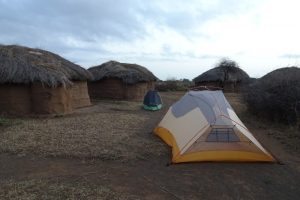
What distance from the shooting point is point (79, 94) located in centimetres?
1844

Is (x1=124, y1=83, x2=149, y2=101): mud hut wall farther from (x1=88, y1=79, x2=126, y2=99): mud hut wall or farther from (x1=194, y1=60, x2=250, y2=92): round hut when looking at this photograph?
(x1=194, y1=60, x2=250, y2=92): round hut

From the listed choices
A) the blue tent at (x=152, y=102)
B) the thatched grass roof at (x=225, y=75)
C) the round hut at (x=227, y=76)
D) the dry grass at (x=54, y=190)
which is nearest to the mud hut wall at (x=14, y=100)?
the blue tent at (x=152, y=102)

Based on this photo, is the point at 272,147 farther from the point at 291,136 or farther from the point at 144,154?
the point at 144,154

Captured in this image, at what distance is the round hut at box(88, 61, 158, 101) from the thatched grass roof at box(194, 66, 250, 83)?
1111 centimetres

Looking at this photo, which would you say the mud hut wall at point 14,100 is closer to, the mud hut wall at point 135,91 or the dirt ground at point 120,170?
the dirt ground at point 120,170

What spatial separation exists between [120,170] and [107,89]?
17.2 meters

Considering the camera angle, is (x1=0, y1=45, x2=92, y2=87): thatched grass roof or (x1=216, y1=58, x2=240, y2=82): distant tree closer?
(x1=0, y1=45, x2=92, y2=87): thatched grass roof

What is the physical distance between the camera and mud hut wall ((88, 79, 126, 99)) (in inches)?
911

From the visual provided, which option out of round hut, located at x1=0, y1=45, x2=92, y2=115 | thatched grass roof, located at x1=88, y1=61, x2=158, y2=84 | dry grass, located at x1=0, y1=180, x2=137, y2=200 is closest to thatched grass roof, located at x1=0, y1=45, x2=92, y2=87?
round hut, located at x1=0, y1=45, x2=92, y2=115

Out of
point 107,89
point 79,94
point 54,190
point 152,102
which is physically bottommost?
point 54,190

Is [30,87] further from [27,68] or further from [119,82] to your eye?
[119,82]

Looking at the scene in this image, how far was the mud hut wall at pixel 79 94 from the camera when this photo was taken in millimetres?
17844

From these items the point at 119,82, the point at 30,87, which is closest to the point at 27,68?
the point at 30,87

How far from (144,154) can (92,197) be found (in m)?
2.69
